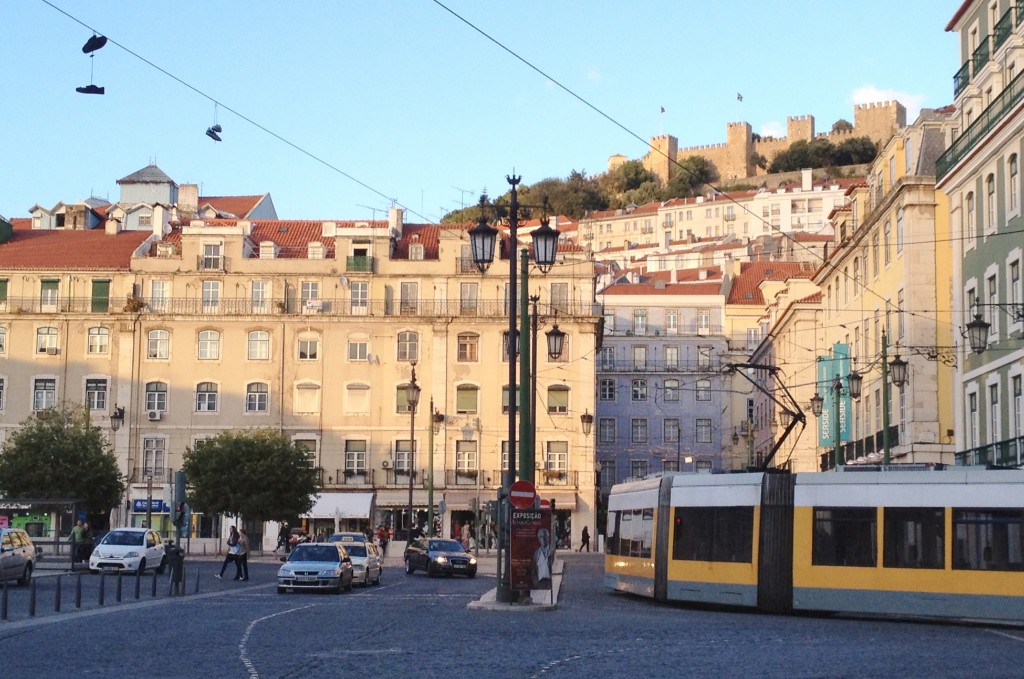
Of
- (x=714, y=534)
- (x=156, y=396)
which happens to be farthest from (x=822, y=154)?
(x=714, y=534)

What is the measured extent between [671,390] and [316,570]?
63.1m

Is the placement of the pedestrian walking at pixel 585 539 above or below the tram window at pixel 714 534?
below

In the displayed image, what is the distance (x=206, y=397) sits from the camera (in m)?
73.8

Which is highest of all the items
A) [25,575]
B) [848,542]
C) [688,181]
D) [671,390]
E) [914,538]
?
[688,181]

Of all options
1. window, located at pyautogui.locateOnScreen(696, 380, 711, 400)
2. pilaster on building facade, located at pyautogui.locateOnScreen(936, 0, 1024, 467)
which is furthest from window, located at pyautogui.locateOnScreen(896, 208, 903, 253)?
window, located at pyautogui.locateOnScreen(696, 380, 711, 400)

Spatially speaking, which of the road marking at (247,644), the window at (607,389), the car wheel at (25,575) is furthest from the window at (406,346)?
the road marking at (247,644)

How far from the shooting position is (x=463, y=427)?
240 feet

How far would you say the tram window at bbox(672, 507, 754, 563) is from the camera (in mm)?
27594

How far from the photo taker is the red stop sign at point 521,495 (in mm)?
26719

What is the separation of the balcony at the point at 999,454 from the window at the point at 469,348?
3544 centimetres

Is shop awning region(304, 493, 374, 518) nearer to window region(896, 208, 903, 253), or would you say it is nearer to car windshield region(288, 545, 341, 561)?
window region(896, 208, 903, 253)

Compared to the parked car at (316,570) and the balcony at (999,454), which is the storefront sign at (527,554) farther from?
the balcony at (999,454)

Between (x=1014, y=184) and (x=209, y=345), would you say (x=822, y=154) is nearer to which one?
(x=209, y=345)

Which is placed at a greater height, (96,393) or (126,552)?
(96,393)
